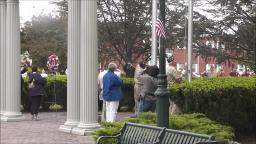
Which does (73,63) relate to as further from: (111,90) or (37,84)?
(37,84)

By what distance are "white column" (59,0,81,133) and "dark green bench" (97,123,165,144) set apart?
6.34m

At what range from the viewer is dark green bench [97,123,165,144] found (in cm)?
881

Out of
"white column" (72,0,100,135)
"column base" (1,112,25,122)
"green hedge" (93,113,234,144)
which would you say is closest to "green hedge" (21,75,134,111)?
"column base" (1,112,25,122)

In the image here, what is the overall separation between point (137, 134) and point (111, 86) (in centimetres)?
701

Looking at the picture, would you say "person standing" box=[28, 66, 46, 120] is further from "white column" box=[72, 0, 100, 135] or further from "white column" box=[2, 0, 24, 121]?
"white column" box=[72, 0, 100, 135]

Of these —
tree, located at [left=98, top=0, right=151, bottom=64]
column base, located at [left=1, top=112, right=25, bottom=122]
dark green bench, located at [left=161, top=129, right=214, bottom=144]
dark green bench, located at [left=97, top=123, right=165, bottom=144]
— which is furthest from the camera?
tree, located at [left=98, top=0, right=151, bottom=64]

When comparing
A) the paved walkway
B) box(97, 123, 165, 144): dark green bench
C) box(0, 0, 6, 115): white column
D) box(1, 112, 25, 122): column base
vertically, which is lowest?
the paved walkway

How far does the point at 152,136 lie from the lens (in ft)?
29.2

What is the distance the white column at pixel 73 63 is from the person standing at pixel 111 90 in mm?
826

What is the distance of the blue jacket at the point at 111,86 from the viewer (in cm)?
1622

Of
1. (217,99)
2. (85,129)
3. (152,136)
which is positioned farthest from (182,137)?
(85,129)

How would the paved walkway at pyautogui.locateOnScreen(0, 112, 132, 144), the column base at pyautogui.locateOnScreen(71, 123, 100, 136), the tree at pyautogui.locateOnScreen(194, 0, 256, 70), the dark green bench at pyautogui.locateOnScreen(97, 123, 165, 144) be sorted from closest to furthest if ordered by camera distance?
the dark green bench at pyautogui.locateOnScreen(97, 123, 165, 144) < the paved walkway at pyautogui.locateOnScreen(0, 112, 132, 144) < the column base at pyautogui.locateOnScreen(71, 123, 100, 136) < the tree at pyautogui.locateOnScreen(194, 0, 256, 70)

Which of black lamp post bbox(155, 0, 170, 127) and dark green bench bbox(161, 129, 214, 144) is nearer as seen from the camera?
dark green bench bbox(161, 129, 214, 144)

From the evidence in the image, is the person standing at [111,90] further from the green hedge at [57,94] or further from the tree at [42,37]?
the tree at [42,37]
